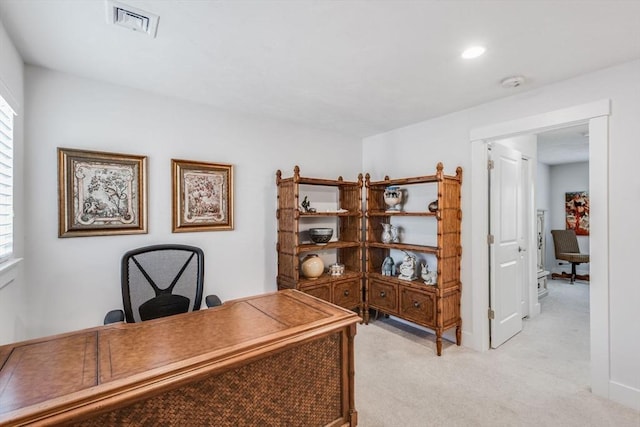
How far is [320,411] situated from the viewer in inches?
59.0

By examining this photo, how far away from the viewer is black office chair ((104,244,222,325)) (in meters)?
2.09

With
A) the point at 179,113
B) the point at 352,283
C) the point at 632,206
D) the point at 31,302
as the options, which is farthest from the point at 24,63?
the point at 632,206

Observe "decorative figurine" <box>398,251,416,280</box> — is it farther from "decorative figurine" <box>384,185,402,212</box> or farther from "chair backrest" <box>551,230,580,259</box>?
"chair backrest" <box>551,230,580,259</box>

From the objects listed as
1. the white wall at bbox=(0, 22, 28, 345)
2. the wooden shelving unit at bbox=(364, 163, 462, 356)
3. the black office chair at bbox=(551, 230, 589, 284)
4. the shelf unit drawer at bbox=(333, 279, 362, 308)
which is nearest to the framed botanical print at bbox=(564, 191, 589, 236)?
the black office chair at bbox=(551, 230, 589, 284)

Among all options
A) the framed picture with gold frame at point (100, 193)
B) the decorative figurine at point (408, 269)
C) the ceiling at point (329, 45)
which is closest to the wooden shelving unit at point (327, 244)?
the decorative figurine at point (408, 269)

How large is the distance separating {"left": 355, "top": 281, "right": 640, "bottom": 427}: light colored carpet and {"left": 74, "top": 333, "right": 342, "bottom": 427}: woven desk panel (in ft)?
2.34

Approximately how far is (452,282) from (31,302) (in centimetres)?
347

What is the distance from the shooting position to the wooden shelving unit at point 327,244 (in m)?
3.12

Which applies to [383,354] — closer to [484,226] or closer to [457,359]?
[457,359]

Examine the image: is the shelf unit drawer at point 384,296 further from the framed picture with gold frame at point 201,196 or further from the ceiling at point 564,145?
the ceiling at point 564,145

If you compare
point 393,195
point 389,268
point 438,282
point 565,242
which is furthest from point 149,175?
point 565,242

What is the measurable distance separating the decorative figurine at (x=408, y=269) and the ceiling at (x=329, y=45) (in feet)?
5.39

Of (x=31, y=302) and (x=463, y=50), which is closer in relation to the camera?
(x=463, y=50)

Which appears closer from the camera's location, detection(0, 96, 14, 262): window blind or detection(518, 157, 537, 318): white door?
detection(0, 96, 14, 262): window blind
